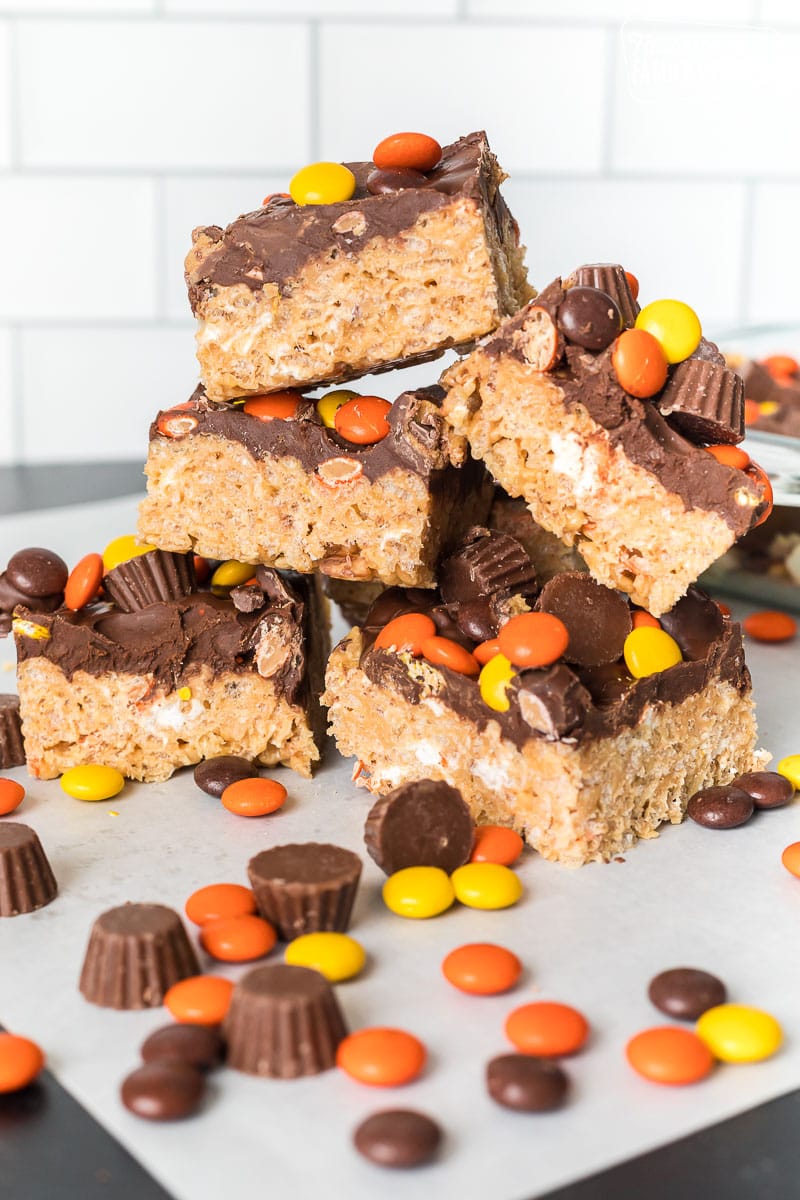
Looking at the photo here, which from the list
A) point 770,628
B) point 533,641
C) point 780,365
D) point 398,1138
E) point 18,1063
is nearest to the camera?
point 398,1138

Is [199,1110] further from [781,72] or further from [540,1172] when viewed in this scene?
[781,72]

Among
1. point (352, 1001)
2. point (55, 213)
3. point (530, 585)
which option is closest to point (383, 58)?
point (55, 213)

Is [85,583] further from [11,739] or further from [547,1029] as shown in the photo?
[547,1029]

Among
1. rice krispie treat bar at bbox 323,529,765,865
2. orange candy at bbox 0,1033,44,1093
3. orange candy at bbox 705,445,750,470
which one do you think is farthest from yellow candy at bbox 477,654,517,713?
orange candy at bbox 0,1033,44,1093

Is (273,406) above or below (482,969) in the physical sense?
above

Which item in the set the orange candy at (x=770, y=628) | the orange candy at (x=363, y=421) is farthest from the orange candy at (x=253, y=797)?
the orange candy at (x=770, y=628)

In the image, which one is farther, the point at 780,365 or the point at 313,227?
the point at 780,365

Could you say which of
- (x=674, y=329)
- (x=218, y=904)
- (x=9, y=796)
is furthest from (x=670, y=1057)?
(x=9, y=796)
